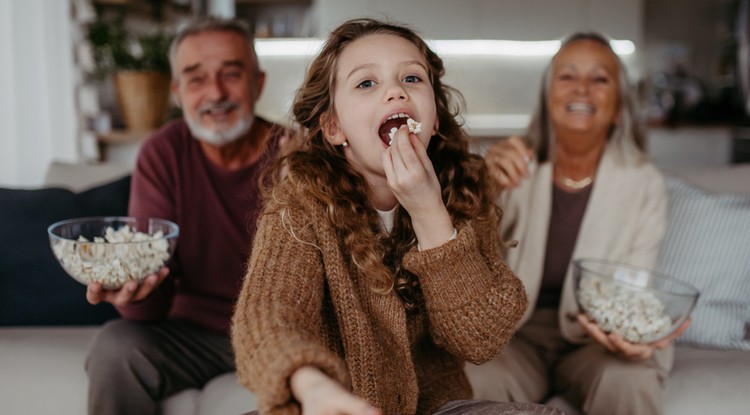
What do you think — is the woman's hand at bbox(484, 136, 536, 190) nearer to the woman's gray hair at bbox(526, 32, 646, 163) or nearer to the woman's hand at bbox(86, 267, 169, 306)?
the woman's gray hair at bbox(526, 32, 646, 163)

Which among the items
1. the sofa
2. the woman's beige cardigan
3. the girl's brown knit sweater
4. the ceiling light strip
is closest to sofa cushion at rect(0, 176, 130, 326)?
the sofa

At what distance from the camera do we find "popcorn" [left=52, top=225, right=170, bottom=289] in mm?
1334

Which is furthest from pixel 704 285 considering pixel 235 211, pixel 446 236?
pixel 235 211

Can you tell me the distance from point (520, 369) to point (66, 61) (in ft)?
7.68

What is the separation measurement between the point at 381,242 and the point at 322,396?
504mm

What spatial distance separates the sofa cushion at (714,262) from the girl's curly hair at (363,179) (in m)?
0.84

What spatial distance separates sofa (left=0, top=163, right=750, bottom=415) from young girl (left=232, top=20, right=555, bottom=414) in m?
0.78

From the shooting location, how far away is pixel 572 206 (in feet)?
6.03

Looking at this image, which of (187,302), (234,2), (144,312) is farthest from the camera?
(234,2)

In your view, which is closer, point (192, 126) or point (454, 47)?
point (192, 126)

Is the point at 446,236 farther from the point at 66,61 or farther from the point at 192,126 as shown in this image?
the point at 66,61

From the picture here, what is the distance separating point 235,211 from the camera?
178cm

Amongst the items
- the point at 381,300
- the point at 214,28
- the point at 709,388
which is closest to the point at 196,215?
the point at 214,28

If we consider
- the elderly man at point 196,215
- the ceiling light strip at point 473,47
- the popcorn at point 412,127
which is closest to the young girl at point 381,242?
the popcorn at point 412,127
